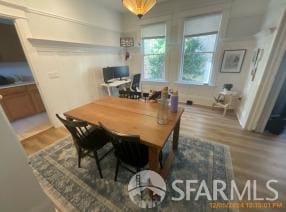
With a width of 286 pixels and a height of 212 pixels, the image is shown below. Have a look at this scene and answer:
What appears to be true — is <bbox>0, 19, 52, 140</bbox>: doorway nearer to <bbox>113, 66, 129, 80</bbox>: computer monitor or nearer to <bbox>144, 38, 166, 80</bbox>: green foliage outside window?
<bbox>113, 66, 129, 80</bbox>: computer monitor

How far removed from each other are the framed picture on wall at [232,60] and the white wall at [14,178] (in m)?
4.23

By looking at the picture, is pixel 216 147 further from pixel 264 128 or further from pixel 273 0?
pixel 273 0

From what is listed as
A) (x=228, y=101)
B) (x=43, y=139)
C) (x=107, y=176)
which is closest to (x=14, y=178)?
(x=107, y=176)

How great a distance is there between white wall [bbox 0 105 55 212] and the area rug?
540 millimetres

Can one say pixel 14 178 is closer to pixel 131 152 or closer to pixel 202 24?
pixel 131 152

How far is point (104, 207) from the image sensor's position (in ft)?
4.38

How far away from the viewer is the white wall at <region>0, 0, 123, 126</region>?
2316mm

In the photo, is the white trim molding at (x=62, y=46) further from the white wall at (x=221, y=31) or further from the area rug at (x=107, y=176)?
the area rug at (x=107, y=176)

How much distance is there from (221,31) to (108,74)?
132 inches

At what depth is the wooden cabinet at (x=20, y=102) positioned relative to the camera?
10.1 feet

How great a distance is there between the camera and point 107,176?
168 centimetres

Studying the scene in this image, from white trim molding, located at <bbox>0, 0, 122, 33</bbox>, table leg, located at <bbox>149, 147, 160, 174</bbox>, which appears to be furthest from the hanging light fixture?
table leg, located at <bbox>149, 147, 160, 174</bbox>

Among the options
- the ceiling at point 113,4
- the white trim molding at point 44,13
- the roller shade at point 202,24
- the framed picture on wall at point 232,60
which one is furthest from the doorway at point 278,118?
the white trim molding at point 44,13

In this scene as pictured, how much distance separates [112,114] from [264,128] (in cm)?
300
